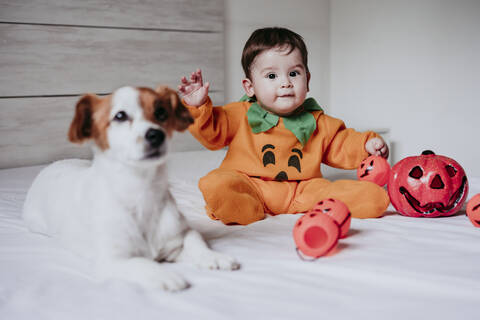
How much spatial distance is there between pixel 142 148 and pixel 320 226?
0.40 meters

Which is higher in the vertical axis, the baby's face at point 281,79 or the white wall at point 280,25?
the white wall at point 280,25

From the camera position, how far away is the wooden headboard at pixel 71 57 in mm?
2225

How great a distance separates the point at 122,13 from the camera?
8.16ft

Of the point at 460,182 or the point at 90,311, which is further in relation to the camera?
the point at 460,182

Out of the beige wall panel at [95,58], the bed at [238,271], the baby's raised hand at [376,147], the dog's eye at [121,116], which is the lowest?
the bed at [238,271]

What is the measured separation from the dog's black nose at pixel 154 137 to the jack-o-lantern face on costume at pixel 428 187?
0.77 meters

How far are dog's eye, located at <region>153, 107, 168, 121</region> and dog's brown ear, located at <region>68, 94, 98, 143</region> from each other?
13 centimetres

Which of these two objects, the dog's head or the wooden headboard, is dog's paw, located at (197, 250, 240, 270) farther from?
the wooden headboard

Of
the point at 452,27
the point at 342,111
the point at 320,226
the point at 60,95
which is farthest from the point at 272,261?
the point at 342,111

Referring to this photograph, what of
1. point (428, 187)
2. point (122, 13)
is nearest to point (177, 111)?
point (428, 187)

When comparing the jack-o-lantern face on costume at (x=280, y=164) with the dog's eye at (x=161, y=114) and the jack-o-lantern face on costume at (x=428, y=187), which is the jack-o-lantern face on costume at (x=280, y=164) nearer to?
the jack-o-lantern face on costume at (x=428, y=187)

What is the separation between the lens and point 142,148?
31.8 inches

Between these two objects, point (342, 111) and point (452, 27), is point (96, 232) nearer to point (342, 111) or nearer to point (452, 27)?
point (452, 27)

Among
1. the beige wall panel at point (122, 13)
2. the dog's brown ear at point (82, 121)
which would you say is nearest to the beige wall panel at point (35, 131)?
the beige wall panel at point (122, 13)
